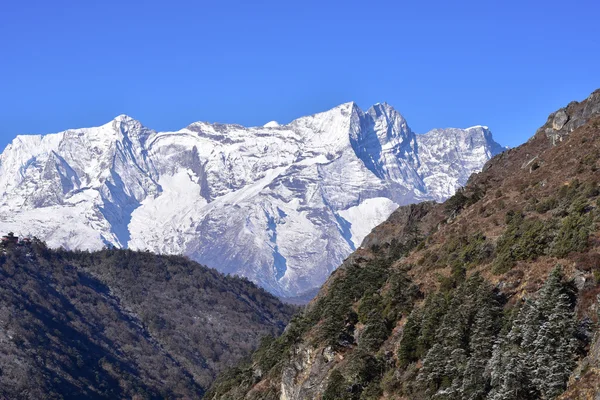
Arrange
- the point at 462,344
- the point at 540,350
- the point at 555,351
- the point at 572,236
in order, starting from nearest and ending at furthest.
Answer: the point at 555,351
the point at 540,350
the point at 462,344
the point at 572,236

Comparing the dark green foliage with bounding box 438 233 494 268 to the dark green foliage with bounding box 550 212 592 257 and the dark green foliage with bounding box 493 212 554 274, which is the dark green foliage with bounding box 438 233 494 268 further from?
the dark green foliage with bounding box 550 212 592 257

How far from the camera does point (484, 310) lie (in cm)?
5284

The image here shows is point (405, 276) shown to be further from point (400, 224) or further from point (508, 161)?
point (400, 224)

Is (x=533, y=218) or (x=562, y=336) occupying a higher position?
(x=533, y=218)

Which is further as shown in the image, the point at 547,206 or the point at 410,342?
the point at 547,206

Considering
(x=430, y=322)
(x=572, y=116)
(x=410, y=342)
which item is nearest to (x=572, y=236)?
(x=430, y=322)

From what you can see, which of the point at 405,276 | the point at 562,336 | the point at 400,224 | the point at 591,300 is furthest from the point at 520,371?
the point at 400,224

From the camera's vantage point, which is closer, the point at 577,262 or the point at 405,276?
the point at 577,262

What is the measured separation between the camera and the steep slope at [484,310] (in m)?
45.1

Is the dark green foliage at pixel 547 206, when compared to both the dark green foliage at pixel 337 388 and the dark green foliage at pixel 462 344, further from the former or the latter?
the dark green foliage at pixel 337 388

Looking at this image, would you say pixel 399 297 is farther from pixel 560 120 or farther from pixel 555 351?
pixel 560 120

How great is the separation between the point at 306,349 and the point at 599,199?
31310mm

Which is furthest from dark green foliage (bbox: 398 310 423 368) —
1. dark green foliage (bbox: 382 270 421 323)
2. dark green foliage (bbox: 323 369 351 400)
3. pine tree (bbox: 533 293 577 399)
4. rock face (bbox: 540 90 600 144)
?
rock face (bbox: 540 90 600 144)

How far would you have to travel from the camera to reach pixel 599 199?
58.4 metres
